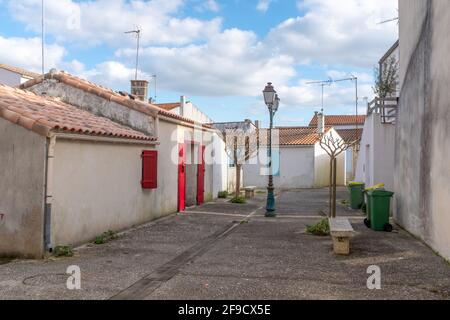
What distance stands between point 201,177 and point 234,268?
10.4 meters

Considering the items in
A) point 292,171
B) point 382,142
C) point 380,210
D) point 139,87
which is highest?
point 139,87

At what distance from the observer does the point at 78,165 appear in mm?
8320

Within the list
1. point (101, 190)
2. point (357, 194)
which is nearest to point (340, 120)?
point (357, 194)

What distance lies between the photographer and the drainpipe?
7277 mm

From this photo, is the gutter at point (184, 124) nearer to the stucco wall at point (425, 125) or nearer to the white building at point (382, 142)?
the white building at point (382, 142)

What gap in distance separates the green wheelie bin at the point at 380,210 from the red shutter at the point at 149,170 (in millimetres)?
5382

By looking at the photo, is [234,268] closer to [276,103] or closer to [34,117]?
[34,117]

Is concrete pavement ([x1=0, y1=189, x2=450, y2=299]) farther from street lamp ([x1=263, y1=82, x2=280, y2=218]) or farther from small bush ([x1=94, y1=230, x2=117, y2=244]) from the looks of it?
street lamp ([x1=263, y1=82, x2=280, y2=218])

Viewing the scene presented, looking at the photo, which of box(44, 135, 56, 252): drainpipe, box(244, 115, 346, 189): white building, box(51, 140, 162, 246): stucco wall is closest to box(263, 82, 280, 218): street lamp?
box(51, 140, 162, 246): stucco wall

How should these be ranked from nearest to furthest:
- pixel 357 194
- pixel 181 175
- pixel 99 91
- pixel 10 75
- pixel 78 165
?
pixel 78 165 < pixel 99 91 < pixel 181 175 < pixel 357 194 < pixel 10 75

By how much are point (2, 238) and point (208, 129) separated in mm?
11070

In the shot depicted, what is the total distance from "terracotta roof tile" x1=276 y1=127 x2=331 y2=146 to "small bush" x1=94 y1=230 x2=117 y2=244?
22254 millimetres
